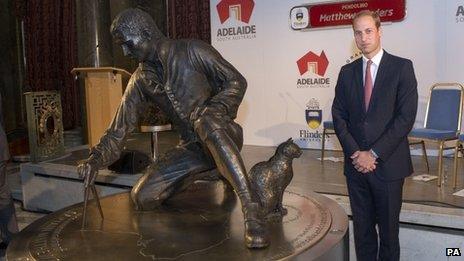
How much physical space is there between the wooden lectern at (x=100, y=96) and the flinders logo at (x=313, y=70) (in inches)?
76.7

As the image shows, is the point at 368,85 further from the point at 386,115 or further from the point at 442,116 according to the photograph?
the point at 442,116

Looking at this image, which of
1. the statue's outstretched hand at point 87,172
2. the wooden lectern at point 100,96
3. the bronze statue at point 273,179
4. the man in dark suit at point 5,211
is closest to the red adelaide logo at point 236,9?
the wooden lectern at point 100,96

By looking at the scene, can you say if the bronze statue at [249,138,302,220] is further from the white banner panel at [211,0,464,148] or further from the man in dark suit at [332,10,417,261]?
the white banner panel at [211,0,464,148]

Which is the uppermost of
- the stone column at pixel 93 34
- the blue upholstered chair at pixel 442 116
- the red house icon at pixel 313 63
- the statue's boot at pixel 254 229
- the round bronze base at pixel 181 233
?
the stone column at pixel 93 34

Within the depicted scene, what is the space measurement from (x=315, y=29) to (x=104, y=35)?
2.92 m

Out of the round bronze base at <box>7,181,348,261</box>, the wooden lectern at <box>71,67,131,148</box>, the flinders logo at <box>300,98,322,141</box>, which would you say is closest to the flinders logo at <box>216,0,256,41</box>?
the flinders logo at <box>300,98,322,141</box>

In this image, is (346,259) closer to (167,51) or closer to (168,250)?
(168,250)

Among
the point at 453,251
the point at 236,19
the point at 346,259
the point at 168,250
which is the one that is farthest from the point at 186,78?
the point at 236,19

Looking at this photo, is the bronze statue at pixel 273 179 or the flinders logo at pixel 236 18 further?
the flinders logo at pixel 236 18

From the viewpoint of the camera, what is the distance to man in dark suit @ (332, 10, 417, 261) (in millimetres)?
2578

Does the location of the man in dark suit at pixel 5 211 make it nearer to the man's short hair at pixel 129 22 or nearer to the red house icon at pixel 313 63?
the man's short hair at pixel 129 22

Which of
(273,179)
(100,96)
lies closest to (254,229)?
(273,179)

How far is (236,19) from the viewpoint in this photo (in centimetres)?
642

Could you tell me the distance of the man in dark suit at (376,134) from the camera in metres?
2.58
